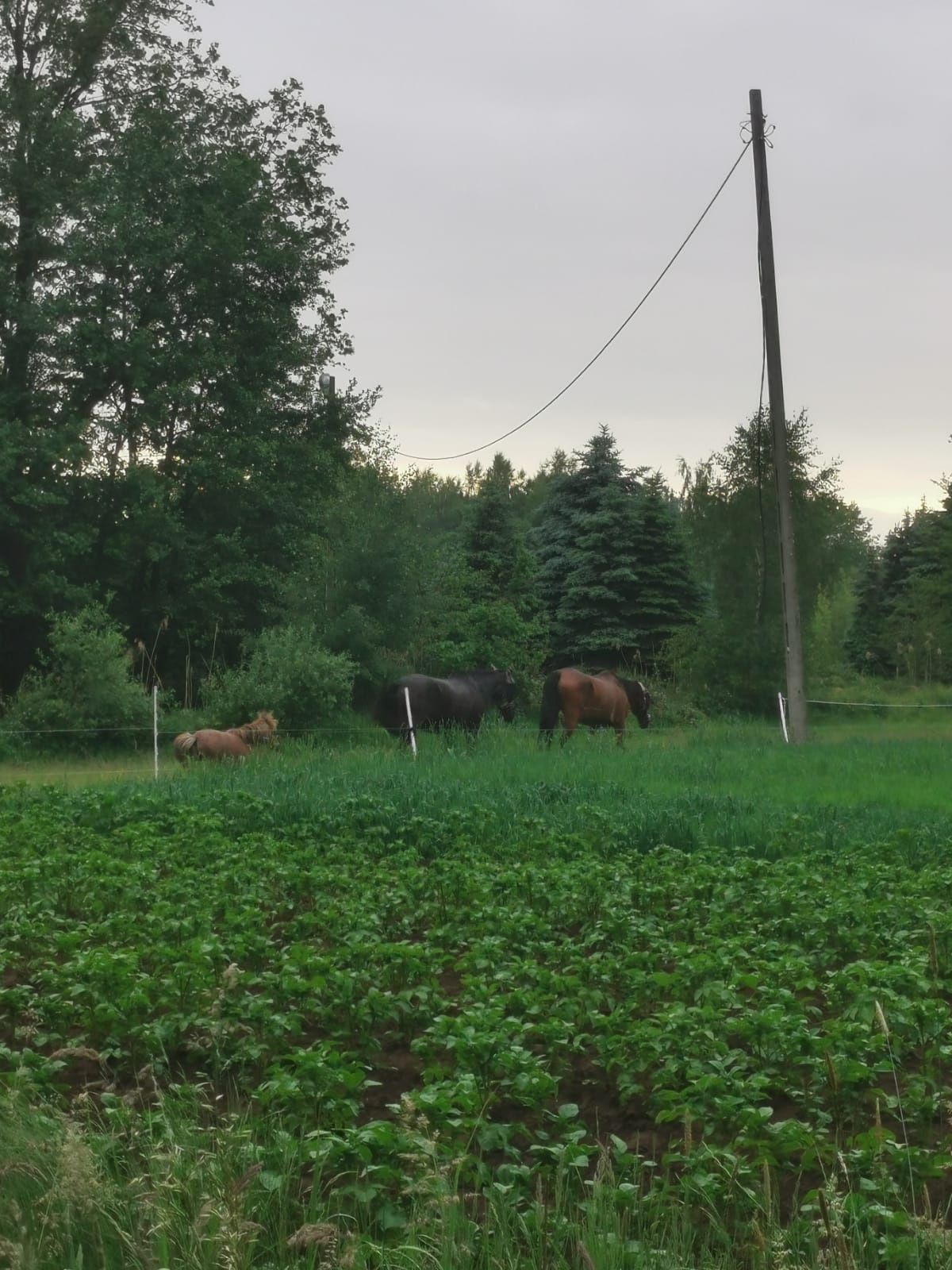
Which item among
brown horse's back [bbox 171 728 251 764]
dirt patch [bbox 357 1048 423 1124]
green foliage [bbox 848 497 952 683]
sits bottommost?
dirt patch [bbox 357 1048 423 1124]

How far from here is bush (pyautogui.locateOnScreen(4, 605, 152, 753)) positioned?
23.7 m

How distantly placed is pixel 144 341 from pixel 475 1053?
27.0 m

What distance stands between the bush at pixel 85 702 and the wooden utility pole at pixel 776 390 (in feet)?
34.6

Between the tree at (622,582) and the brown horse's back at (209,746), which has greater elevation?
the tree at (622,582)

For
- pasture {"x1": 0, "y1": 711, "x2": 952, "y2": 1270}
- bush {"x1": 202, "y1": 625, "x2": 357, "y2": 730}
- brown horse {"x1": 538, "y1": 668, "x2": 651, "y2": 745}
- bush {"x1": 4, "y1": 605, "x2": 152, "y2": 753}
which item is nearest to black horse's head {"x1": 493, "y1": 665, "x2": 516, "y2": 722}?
brown horse {"x1": 538, "y1": 668, "x2": 651, "y2": 745}

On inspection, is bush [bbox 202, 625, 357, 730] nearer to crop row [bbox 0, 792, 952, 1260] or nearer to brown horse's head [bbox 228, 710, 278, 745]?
brown horse's head [bbox 228, 710, 278, 745]

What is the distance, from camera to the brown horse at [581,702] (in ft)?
76.5

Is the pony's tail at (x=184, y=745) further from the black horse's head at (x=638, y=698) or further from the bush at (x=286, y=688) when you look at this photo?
the black horse's head at (x=638, y=698)

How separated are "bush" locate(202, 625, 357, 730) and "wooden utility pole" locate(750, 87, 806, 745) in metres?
7.58

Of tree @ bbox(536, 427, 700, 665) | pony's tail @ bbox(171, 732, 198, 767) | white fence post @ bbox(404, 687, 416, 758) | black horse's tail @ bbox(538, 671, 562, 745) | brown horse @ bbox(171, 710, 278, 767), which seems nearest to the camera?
brown horse @ bbox(171, 710, 278, 767)

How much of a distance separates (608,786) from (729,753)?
5352 millimetres

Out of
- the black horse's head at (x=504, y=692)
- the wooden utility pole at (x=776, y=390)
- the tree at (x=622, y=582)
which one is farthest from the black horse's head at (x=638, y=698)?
the tree at (x=622, y=582)

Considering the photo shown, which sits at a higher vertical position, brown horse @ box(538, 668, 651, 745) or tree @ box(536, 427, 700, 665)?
tree @ box(536, 427, 700, 665)

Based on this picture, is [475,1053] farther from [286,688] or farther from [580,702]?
[286,688]
